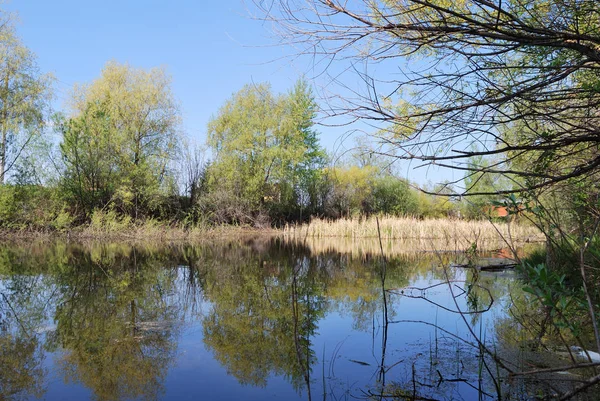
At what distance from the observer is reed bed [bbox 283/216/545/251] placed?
14.4m

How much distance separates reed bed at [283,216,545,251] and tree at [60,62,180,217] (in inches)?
317

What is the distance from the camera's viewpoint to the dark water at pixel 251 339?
295 centimetres

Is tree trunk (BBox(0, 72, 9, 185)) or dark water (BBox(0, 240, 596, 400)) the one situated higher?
tree trunk (BBox(0, 72, 9, 185))

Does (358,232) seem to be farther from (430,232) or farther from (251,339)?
(251,339)

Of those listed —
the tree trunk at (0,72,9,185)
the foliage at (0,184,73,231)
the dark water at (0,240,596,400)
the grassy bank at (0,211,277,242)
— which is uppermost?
the tree trunk at (0,72,9,185)

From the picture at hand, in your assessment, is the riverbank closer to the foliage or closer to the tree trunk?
the foliage

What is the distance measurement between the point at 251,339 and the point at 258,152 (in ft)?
71.2

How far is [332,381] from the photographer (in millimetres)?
3127

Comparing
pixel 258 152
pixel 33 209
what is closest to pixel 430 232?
pixel 258 152

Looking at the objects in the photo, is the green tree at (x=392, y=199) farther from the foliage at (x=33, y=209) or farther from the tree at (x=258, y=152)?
the foliage at (x=33, y=209)

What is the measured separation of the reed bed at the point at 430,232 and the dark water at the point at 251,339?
717cm

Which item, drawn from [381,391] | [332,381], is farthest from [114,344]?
[381,391]

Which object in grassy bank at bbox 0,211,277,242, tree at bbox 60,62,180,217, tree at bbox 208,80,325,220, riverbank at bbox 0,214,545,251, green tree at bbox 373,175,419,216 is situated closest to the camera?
riverbank at bbox 0,214,545,251

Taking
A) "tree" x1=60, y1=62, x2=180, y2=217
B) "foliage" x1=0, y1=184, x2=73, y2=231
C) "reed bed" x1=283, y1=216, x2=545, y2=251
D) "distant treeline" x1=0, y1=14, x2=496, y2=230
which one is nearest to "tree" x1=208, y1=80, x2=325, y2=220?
"distant treeline" x1=0, y1=14, x2=496, y2=230
